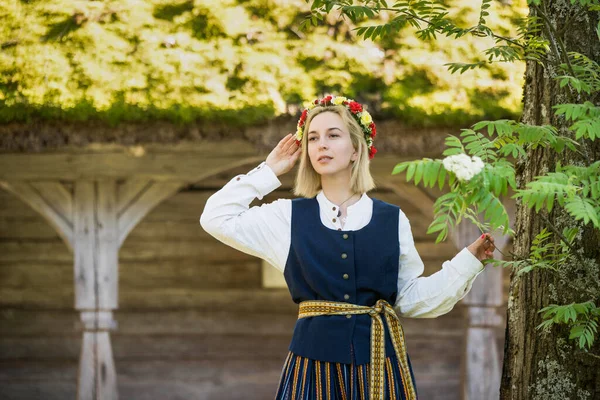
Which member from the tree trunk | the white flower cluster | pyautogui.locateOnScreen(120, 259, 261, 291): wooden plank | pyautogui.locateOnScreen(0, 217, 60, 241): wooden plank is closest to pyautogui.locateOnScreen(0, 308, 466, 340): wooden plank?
pyautogui.locateOnScreen(120, 259, 261, 291): wooden plank

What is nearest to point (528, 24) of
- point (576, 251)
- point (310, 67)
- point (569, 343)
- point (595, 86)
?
point (595, 86)

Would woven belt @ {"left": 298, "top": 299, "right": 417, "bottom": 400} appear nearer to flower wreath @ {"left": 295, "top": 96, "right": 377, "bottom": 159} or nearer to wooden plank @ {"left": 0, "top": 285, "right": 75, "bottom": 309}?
flower wreath @ {"left": 295, "top": 96, "right": 377, "bottom": 159}

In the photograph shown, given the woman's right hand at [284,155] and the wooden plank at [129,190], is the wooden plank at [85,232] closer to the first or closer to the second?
the wooden plank at [129,190]

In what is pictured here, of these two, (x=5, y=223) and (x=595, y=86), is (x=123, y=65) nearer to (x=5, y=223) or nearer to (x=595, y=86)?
(x=5, y=223)

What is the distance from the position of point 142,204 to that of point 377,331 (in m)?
3.88

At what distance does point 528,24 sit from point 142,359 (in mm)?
5785

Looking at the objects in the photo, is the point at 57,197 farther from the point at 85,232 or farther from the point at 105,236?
the point at 105,236

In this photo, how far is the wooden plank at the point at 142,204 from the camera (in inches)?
254

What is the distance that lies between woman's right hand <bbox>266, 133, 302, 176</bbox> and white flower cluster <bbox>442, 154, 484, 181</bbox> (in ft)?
2.37

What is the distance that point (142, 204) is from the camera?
21.3ft

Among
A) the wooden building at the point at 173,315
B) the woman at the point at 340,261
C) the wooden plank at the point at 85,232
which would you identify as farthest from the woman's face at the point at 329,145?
the wooden building at the point at 173,315

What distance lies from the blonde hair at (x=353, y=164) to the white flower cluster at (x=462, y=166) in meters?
0.57

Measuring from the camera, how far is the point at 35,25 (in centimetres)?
634

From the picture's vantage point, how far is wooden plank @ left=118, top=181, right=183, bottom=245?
6461 mm
